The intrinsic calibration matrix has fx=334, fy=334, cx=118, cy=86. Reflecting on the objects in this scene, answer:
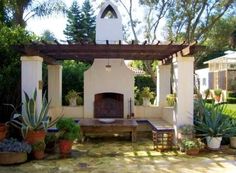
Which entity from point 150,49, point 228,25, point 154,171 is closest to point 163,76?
point 150,49

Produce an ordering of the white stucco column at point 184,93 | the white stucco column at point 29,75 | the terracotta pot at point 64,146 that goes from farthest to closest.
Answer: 1. the white stucco column at point 184,93
2. the white stucco column at point 29,75
3. the terracotta pot at point 64,146

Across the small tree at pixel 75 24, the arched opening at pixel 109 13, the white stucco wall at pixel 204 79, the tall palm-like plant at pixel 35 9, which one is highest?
the small tree at pixel 75 24

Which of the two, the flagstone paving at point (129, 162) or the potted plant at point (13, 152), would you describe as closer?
the flagstone paving at point (129, 162)

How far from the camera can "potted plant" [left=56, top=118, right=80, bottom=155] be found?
947 cm

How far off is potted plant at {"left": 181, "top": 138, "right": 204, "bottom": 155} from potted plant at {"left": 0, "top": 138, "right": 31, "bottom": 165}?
4.41 meters

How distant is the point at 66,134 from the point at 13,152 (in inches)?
60.9

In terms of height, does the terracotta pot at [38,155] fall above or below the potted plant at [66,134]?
below

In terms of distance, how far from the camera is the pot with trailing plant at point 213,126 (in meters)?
10.1

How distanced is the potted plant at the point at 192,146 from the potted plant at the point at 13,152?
441 cm

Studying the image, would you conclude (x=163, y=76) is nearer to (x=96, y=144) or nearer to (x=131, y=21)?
(x=96, y=144)

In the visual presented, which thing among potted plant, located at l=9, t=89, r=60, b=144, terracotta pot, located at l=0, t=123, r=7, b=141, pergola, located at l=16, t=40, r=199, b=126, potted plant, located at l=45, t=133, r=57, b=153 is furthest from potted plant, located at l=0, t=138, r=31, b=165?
pergola, located at l=16, t=40, r=199, b=126

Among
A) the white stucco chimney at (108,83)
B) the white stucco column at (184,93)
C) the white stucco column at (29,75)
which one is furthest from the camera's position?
the white stucco chimney at (108,83)

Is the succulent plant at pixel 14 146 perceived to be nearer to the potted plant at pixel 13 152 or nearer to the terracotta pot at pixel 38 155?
the potted plant at pixel 13 152

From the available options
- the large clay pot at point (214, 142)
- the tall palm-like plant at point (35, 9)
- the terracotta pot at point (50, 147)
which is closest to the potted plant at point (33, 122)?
the terracotta pot at point (50, 147)
